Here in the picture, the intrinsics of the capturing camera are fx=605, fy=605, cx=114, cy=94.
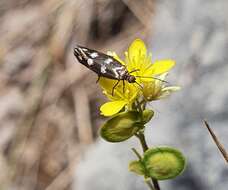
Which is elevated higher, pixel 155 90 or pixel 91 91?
pixel 91 91

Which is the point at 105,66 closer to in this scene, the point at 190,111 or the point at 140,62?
the point at 140,62

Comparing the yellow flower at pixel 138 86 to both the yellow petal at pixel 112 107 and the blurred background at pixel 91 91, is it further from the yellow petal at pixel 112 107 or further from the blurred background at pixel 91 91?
the blurred background at pixel 91 91

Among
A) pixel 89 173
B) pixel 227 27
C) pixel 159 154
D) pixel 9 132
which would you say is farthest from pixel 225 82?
pixel 9 132

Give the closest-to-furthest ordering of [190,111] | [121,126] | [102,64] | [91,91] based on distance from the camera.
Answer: [121,126], [102,64], [190,111], [91,91]

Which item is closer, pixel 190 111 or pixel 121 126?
pixel 121 126

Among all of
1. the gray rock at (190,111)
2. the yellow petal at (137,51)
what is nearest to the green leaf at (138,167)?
the yellow petal at (137,51)

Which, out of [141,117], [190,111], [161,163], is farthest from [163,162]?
[190,111]
